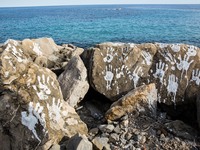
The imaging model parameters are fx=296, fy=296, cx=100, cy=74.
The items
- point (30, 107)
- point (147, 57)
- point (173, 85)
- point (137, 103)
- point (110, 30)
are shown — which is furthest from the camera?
point (110, 30)

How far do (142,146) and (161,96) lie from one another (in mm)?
2420

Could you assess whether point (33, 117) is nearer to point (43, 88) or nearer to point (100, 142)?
point (43, 88)

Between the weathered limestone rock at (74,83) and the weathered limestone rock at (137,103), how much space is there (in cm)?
123

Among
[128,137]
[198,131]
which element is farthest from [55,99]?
[198,131]

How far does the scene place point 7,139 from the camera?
7.04 m

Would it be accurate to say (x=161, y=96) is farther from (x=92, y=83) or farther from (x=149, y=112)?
(x=92, y=83)

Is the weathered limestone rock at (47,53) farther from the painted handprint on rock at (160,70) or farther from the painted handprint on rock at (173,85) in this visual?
the painted handprint on rock at (173,85)

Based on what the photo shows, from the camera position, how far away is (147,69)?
362 inches

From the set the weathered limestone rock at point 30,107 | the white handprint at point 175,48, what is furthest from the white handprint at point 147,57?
the weathered limestone rock at point 30,107

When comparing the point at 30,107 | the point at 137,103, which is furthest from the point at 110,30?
the point at 30,107

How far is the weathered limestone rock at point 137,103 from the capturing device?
793 centimetres

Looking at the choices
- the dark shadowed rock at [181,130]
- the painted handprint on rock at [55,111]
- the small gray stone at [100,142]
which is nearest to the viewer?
the small gray stone at [100,142]

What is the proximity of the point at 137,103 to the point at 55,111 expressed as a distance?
224 cm

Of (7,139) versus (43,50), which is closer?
(7,139)
